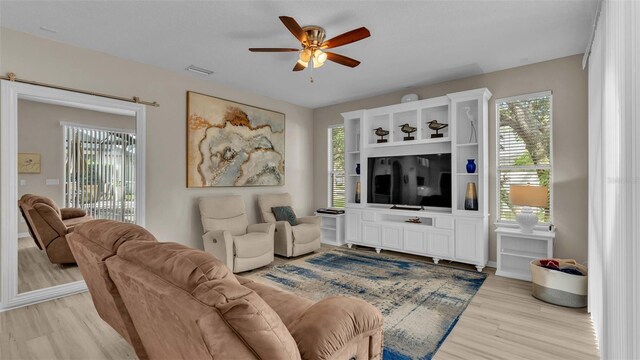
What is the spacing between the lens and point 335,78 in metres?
4.31

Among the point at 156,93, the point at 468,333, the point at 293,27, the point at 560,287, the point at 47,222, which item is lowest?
the point at 468,333

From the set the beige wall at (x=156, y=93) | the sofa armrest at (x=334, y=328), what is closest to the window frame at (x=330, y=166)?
the beige wall at (x=156, y=93)

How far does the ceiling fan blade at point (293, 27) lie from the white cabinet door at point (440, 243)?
312cm

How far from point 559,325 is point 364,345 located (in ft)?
7.08

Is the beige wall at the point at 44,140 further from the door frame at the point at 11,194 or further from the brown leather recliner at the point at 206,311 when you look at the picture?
the brown leather recliner at the point at 206,311

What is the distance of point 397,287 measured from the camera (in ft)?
10.9

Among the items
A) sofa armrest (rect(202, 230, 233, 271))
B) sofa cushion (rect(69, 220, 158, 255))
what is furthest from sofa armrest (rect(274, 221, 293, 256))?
sofa cushion (rect(69, 220, 158, 255))

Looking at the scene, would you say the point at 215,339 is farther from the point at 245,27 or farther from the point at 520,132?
the point at 520,132

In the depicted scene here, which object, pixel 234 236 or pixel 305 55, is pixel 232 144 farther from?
pixel 305 55

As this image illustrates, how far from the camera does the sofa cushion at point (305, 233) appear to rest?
454 centimetres

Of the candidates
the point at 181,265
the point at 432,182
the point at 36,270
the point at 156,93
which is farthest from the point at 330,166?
the point at 181,265

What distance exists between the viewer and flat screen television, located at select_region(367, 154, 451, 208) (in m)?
4.36

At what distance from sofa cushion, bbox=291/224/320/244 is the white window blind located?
2.14m

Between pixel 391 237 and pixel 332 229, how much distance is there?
134cm
